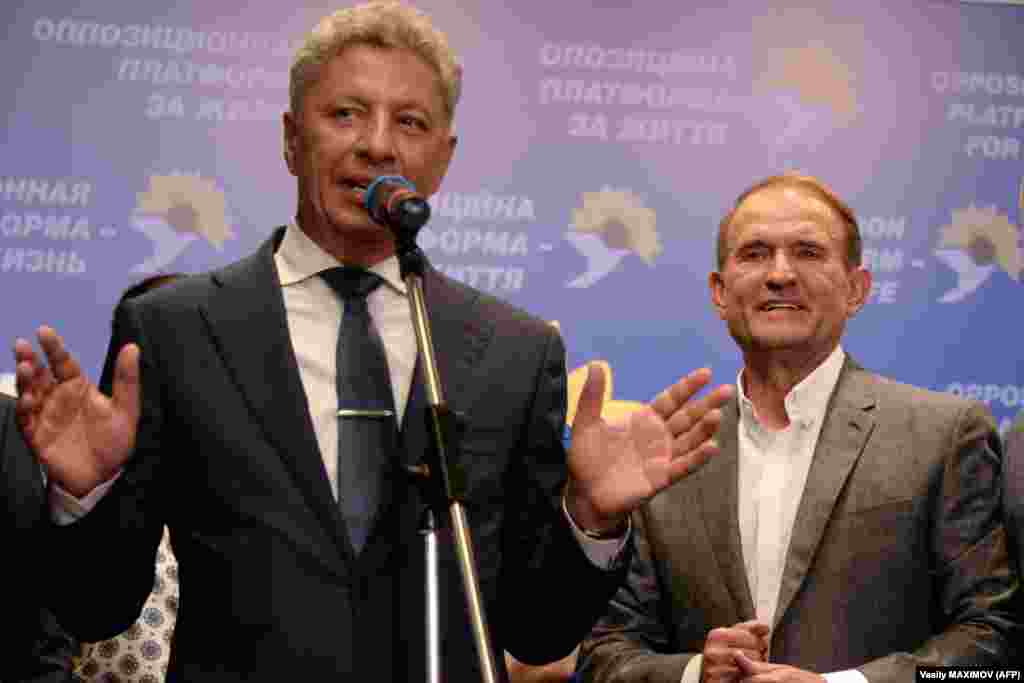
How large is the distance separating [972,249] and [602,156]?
1411 millimetres

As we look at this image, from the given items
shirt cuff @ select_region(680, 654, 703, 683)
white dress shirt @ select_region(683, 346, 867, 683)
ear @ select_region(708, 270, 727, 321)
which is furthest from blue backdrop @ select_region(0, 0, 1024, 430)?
shirt cuff @ select_region(680, 654, 703, 683)

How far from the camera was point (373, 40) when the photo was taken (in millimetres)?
2480

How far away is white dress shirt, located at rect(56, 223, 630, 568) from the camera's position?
90.5 inches

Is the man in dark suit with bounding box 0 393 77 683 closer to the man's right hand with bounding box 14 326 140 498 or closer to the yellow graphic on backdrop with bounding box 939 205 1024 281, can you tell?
the man's right hand with bounding box 14 326 140 498

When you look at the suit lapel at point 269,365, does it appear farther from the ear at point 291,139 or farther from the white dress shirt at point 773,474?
the white dress shirt at point 773,474

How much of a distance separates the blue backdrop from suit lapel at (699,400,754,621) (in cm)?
160

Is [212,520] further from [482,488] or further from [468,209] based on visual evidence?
[468,209]

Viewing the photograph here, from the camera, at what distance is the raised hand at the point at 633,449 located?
233 cm

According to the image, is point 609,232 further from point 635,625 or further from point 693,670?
point 693,670

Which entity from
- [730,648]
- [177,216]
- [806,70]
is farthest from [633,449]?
[806,70]

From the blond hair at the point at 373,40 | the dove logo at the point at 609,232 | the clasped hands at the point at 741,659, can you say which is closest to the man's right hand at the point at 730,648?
the clasped hands at the point at 741,659

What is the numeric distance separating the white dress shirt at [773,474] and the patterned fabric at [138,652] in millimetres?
1414

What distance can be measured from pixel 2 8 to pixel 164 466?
3.12m

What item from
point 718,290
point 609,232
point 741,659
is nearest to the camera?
point 741,659
